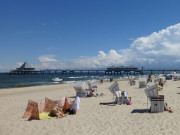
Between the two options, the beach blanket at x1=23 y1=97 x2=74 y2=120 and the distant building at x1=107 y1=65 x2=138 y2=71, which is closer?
the beach blanket at x1=23 y1=97 x2=74 y2=120

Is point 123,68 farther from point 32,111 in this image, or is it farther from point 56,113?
point 32,111

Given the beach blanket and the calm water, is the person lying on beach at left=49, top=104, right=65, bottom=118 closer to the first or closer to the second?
the beach blanket

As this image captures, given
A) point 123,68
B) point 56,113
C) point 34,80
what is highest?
point 123,68

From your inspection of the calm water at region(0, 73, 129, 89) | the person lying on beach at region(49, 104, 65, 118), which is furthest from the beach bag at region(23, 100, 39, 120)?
the calm water at region(0, 73, 129, 89)

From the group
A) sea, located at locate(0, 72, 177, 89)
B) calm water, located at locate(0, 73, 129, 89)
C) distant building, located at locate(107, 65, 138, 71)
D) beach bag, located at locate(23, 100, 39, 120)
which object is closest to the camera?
beach bag, located at locate(23, 100, 39, 120)

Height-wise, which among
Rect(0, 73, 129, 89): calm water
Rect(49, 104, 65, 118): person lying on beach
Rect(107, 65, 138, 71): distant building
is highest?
Rect(107, 65, 138, 71): distant building

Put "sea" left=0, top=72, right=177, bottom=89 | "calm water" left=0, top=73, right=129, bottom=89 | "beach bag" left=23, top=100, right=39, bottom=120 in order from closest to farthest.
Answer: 1. "beach bag" left=23, top=100, right=39, bottom=120
2. "sea" left=0, top=72, right=177, bottom=89
3. "calm water" left=0, top=73, right=129, bottom=89

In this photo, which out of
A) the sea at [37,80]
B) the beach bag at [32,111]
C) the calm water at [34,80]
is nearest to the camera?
the beach bag at [32,111]

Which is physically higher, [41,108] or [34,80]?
[41,108]

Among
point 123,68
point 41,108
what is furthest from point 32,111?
point 123,68

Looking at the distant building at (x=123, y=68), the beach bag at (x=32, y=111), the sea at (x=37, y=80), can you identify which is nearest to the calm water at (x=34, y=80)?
the sea at (x=37, y=80)

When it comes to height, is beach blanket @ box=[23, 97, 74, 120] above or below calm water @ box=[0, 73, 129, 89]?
above

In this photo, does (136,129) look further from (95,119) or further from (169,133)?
(95,119)

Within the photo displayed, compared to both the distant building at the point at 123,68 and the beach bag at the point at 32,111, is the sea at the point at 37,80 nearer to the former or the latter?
the beach bag at the point at 32,111
